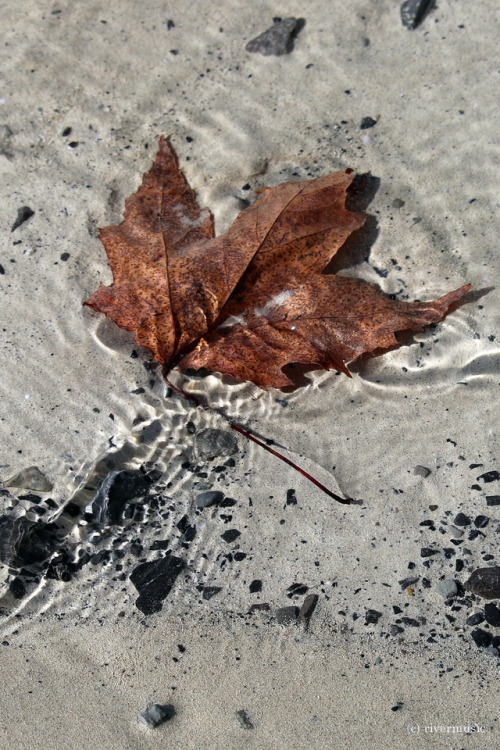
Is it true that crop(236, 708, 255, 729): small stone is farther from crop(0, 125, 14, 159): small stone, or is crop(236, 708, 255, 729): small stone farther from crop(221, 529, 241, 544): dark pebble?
crop(0, 125, 14, 159): small stone

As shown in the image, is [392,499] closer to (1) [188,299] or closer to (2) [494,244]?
(1) [188,299]

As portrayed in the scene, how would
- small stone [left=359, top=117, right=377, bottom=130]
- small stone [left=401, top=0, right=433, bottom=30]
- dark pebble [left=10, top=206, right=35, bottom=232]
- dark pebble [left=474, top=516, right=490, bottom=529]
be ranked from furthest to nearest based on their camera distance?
small stone [left=401, top=0, right=433, bottom=30], small stone [left=359, top=117, right=377, bottom=130], dark pebble [left=10, top=206, right=35, bottom=232], dark pebble [left=474, top=516, right=490, bottom=529]

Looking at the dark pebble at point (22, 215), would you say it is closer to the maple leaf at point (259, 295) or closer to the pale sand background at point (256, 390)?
the pale sand background at point (256, 390)

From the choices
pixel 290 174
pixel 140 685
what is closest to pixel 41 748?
pixel 140 685

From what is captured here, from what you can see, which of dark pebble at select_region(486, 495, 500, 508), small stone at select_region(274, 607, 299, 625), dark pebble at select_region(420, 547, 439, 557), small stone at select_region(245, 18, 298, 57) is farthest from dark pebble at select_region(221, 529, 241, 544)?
small stone at select_region(245, 18, 298, 57)

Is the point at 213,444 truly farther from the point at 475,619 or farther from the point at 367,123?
the point at 367,123

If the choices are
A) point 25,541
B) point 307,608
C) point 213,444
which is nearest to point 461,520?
point 307,608

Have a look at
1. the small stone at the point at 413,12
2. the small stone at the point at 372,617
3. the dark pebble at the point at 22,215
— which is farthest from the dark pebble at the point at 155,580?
the small stone at the point at 413,12
